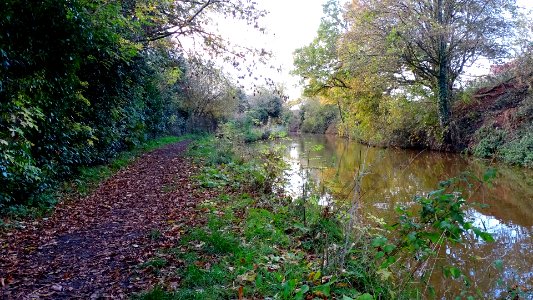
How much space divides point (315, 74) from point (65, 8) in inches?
721

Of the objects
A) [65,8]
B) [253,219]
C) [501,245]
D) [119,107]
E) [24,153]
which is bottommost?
[501,245]

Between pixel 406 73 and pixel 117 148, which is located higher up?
pixel 406 73

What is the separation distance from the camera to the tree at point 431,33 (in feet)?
53.1

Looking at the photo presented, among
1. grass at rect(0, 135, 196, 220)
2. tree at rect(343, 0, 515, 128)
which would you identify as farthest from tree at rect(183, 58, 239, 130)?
grass at rect(0, 135, 196, 220)

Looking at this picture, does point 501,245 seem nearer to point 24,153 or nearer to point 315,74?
point 24,153

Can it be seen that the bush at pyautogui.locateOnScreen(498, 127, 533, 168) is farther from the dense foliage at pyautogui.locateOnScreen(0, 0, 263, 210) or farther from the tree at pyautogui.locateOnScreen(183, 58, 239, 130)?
the tree at pyautogui.locateOnScreen(183, 58, 239, 130)

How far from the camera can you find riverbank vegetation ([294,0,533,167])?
50.8 ft

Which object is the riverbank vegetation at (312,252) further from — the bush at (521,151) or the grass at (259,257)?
the bush at (521,151)

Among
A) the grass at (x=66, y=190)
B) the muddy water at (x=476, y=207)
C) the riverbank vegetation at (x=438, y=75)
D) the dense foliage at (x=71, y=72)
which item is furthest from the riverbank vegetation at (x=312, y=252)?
the riverbank vegetation at (x=438, y=75)

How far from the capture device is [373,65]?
17.3 meters

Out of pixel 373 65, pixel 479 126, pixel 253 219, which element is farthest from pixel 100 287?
pixel 479 126

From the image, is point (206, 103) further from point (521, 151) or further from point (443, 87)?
point (521, 151)

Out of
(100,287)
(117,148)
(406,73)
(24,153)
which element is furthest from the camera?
(406,73)

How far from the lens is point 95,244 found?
4.83 m
